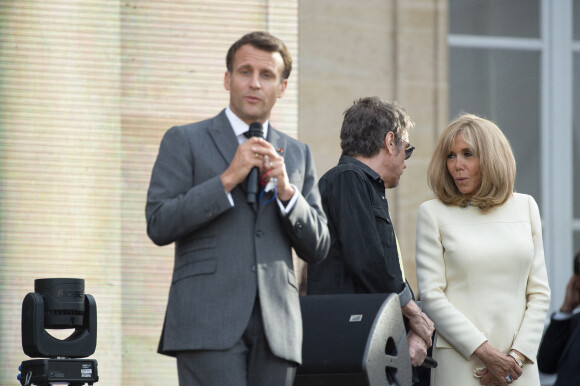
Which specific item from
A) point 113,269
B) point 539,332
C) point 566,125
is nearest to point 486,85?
point 566,125

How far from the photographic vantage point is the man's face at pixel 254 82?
3906 millimetres

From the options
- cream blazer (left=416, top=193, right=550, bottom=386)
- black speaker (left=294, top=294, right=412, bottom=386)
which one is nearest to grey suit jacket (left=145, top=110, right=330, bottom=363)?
black speaker (left=294, top=294, right=412, bottom=386)

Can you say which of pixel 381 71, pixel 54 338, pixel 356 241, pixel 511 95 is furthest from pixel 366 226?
pixel 511 95

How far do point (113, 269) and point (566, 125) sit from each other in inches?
157

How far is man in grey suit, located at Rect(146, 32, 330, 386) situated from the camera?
3678 mm

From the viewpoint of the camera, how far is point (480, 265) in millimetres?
4910

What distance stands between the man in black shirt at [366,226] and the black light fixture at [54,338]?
3.37 ft

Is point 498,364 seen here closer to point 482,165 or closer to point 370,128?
point 482,165

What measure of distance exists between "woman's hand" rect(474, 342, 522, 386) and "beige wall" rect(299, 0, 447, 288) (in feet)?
9.76

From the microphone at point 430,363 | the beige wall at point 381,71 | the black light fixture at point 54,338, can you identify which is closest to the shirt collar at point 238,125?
the black light fixture at point 54,338

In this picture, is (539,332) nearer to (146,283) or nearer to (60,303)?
(60,303)

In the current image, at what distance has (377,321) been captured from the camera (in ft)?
13.9

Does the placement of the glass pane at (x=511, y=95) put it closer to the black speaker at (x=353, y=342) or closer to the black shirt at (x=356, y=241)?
the black shirt at (x=356, y=241)

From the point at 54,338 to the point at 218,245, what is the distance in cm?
141
